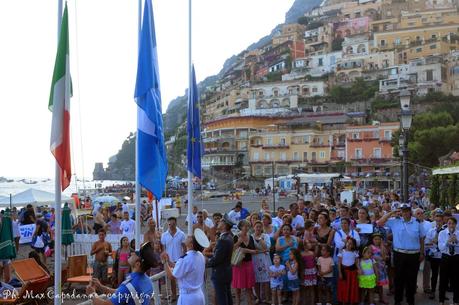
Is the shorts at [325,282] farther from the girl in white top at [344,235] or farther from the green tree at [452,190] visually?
the green tree at [452,190]

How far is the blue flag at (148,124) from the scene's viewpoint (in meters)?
7.69

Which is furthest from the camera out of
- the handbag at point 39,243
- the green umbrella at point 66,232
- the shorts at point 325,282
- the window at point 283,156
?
the window at point 283,156

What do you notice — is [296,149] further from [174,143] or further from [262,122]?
[174,143]

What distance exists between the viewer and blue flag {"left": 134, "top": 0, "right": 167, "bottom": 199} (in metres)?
7.69

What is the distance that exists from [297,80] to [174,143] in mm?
28638

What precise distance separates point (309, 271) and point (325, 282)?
1.56 ft

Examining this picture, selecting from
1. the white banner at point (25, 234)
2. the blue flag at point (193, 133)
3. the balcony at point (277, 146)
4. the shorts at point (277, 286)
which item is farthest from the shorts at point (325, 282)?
the balcony at point (277, 146)

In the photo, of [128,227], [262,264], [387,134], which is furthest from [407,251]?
[387,134]

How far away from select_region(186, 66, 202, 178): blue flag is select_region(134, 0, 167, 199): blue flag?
175cm

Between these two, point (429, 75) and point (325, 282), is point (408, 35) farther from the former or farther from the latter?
point (325, 282)

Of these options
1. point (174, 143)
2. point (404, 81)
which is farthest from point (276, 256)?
point (174, 143)

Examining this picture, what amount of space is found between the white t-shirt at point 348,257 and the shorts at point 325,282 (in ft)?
1.41

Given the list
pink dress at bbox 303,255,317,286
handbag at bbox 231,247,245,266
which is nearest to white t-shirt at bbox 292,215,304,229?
pink dress at bbox 303,255,317,286

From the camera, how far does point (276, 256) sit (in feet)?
30.9
